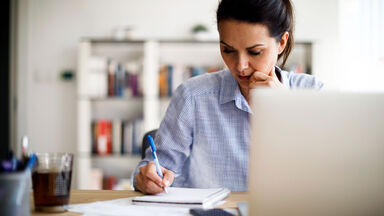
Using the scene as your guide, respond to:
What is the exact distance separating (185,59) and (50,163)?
3486 millimetres

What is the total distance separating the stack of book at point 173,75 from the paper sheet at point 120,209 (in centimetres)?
302

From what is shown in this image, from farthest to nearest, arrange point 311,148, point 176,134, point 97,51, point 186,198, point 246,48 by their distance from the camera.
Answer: point 97,51, point 176,134, point 246,48, point 186,198, point 311,148

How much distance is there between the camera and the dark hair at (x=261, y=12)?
145cm

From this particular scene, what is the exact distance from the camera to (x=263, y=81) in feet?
4.78

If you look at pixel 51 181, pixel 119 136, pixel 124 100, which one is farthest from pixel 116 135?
pixel 51 181

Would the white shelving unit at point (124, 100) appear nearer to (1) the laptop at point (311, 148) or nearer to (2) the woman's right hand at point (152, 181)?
(2) the woman's right hand at point (152, 181)

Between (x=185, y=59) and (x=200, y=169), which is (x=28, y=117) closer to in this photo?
(x=185, y=59)

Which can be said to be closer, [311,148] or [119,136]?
[311,148]

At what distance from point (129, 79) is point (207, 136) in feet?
8.72

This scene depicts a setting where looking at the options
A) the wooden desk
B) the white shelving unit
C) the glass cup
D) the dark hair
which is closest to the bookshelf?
the white shelving unit

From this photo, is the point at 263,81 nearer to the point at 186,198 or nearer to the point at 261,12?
the point at 261,12

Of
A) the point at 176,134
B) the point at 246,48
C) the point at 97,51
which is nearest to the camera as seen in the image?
the point at 246,48

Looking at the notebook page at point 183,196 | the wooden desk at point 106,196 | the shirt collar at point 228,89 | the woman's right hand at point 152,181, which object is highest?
the shirt collar at point 228,89

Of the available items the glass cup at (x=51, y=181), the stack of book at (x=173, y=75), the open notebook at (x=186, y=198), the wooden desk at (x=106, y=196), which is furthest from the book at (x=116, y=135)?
the glass cup at (x=51, y=181)
